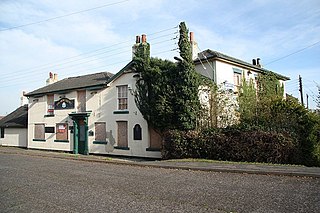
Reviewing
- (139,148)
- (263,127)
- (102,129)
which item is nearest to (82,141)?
(102,129)

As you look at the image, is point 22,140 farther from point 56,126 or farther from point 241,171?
point 241,171

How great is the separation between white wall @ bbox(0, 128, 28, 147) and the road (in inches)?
762

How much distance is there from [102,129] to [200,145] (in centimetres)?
884

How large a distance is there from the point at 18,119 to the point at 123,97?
681 inches

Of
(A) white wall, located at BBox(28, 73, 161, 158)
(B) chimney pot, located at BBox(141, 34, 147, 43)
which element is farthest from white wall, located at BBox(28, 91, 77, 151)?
(B) chimney pot, located at BBox(141, 34, 147, 43)

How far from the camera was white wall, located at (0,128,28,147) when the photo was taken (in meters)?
28.8

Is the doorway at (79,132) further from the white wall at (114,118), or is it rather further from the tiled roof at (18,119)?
the tiled roof at (18,119)

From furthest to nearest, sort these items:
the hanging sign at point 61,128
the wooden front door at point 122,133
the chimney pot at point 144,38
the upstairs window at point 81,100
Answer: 1. the hanging sign at point 61,128
2. the upstairs window at point 81,100
3. the chimney pot at point 144,38
4. the wooden front door at point 122,133

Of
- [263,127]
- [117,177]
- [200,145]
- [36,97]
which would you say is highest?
[36,97]

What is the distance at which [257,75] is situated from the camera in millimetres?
22734

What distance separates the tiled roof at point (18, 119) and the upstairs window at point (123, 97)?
46.6 feet

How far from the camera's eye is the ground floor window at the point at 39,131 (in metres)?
25.3

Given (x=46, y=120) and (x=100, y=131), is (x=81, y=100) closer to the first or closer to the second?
(x=100, y=131)

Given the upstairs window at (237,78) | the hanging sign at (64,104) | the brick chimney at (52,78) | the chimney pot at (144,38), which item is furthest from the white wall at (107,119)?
the upstairs window at (237,78)
